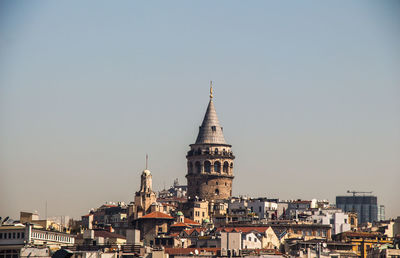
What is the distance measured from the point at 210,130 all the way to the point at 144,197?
20816 mm

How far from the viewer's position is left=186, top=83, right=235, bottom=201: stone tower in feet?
613

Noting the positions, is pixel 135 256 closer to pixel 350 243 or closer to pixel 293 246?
pixel 293 246

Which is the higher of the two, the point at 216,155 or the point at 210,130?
the point at 210,130

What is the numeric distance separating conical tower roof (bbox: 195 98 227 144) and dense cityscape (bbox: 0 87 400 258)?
0.47 feet

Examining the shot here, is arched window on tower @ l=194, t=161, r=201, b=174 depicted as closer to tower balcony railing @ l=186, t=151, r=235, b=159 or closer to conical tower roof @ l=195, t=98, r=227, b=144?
tower balcony railing @ l=186, t=151, r=235, b=159

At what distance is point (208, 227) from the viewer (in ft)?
553

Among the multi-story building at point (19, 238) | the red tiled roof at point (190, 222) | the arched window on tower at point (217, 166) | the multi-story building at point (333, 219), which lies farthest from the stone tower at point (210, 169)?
the multi-story building at point (19, 238)

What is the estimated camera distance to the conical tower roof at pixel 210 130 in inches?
7466

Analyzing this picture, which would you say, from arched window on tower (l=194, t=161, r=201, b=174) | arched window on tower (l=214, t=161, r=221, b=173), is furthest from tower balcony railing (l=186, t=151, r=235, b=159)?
arched window on tower (l=194, t=161, r=201, b=174)

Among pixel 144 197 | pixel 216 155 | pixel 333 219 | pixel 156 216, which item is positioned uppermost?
pixel 216 155

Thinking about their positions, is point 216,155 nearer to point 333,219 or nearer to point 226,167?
point 226,167

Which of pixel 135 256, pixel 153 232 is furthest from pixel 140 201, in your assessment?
pixel 135 256

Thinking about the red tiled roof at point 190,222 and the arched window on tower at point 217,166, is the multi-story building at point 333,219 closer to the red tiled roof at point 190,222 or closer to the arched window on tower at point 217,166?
the red tiled roof at point 190,222

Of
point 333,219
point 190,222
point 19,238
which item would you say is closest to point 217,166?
point 190,222
